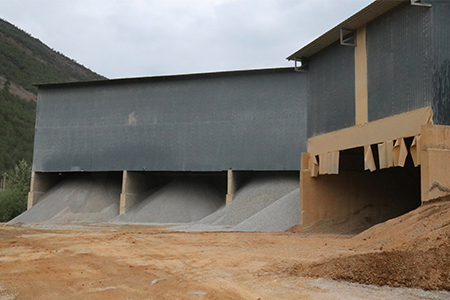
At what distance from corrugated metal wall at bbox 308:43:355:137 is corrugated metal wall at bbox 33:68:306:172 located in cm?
1104

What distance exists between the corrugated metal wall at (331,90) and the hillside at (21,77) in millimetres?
61863

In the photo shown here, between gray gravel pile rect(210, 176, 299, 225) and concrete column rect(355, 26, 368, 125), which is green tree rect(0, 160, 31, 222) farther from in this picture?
concrete column rect(355, 26, 368, 125)

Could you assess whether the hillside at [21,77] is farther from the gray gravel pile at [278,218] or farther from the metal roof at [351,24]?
the metal roof at [351,24]

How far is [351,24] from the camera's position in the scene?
1764cm

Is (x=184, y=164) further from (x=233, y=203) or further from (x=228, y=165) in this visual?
(x=233, y=203)

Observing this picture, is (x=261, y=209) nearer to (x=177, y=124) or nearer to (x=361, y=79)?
(x=177, y=124)

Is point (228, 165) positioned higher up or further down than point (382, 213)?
higher up

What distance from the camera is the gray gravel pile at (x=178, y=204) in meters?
32.6

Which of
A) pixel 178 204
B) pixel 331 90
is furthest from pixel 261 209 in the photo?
pixel 331 90

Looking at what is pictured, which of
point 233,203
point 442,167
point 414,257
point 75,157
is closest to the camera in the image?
point 414,257

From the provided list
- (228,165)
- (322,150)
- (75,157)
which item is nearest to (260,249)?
(322,150)

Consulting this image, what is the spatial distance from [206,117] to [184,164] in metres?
3.53

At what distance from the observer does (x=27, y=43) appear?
4818 inches

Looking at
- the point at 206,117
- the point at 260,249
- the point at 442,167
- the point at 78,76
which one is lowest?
the point at 260,249
